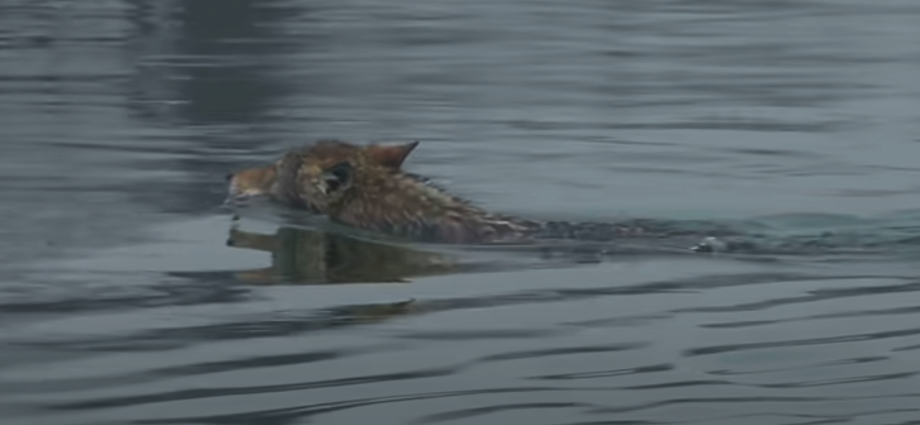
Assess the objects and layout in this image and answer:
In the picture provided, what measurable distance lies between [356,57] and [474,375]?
14.2m

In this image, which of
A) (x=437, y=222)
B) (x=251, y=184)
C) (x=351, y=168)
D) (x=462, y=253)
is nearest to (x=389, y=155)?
(x=351, y=168)

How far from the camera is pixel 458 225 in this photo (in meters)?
10.9

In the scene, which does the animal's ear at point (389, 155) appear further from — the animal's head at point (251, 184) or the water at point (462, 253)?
the animal's head at point (251, 184)

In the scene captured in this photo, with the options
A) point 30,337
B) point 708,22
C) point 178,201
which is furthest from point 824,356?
point 708,22

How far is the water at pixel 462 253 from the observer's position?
24.9 ft

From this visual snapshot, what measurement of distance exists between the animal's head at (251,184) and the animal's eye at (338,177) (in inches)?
20.3

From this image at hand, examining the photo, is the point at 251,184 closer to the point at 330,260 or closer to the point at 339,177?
the point at 339,177

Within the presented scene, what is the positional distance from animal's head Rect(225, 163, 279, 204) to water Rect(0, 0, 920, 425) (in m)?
0.16

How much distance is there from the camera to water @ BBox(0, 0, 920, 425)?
759 cm

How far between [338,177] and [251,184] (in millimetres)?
842

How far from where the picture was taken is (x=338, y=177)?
11.0m

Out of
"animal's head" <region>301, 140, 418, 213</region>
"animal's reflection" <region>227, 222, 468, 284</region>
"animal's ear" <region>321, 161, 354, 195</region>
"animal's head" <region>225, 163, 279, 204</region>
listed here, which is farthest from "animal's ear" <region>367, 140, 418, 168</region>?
"animal's head" <region>225, 163, 279, 204</region>

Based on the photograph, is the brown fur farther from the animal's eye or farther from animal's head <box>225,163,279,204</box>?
animal's head <box>225,163,279,204</box>

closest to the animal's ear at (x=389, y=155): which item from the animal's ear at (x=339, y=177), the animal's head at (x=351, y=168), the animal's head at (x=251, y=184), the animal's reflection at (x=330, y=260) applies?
the animal's head at (x=351, y=168)
